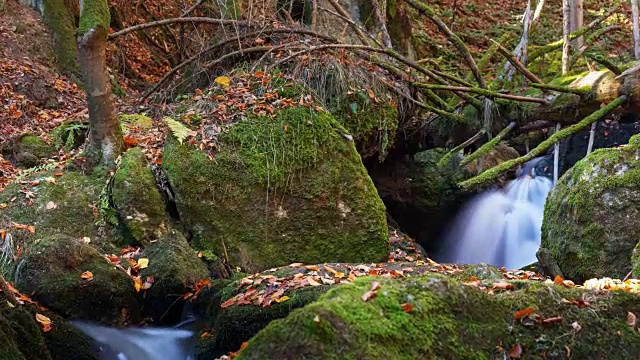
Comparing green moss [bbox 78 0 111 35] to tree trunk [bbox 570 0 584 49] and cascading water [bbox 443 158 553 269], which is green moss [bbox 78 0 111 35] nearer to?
cascading water [bbox 443 158 553 269]

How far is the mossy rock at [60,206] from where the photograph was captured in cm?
659

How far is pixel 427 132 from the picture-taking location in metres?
10.8

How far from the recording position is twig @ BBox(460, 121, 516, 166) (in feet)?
25.4

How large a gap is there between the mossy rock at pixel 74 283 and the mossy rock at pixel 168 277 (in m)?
0.17

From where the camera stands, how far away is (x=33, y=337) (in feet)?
12.3

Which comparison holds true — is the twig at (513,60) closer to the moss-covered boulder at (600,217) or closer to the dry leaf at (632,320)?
the moss-covered boulder at (600,217)

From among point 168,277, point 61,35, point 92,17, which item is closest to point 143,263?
point 168,277

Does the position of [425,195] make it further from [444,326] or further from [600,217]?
[444,326]

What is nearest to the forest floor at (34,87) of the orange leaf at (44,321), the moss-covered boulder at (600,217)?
the orange leaf at (44,321)

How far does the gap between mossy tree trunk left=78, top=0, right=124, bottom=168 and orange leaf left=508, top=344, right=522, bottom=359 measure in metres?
5.72

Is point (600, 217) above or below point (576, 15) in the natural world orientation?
below

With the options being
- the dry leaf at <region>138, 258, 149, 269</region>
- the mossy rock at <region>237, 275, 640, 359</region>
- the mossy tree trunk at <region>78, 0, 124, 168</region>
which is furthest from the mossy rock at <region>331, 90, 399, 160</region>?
the mossy rock at <region>237, 275, 640, 359</region>

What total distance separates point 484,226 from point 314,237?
5063 millimetres

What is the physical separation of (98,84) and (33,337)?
3.98m
